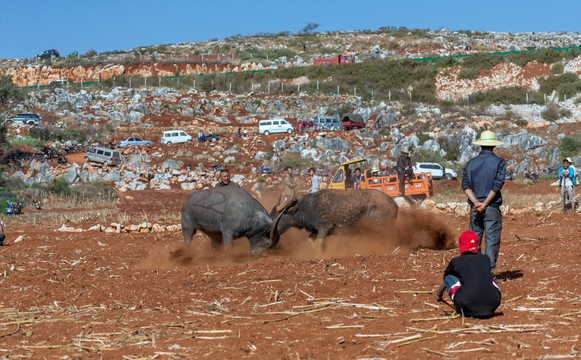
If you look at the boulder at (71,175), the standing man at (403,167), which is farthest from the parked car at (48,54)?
the standing man at (403,167)

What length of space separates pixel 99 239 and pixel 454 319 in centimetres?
1145

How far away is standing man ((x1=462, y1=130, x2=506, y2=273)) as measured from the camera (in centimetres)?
958

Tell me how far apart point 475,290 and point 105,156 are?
3793cm

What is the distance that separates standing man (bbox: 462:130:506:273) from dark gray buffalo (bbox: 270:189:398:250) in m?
4.60

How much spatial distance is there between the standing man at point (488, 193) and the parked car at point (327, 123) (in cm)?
4073

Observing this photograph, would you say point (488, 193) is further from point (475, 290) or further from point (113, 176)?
point (113, 176)

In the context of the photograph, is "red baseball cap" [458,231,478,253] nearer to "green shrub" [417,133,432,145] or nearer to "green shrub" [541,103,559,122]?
"green shrub" [417,133,432,145]

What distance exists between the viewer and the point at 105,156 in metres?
43.1

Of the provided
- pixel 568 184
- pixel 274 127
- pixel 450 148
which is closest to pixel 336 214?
pixel 568 184

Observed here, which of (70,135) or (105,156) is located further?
(70,135)

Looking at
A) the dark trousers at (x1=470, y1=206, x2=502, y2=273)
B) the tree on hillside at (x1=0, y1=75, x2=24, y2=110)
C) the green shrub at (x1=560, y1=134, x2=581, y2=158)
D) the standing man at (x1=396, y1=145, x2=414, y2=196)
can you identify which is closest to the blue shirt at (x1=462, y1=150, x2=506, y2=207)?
the dark trousers at (x1=470, y1=206, x2=502, y2=273)

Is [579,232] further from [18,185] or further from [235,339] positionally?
[18,185]

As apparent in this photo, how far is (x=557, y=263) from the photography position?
1097 cm

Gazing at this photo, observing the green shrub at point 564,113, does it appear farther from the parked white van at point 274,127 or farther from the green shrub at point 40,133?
the green shrub at point 40,133
